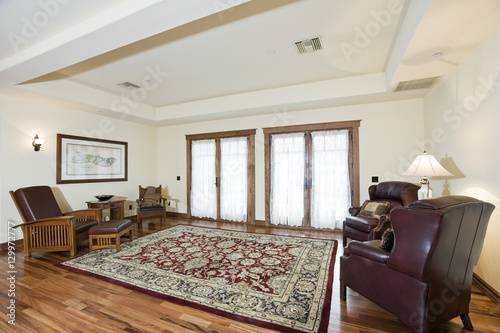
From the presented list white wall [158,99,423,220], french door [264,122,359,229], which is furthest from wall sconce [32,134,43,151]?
french door [264,122,359,229]

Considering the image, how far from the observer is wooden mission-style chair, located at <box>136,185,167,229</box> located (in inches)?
205

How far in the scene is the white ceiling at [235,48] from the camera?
2143mm

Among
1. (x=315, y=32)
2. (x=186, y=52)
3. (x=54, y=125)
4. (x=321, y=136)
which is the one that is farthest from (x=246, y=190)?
(x=54, y=125)

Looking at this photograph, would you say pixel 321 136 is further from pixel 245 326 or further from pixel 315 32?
pixel 245 326

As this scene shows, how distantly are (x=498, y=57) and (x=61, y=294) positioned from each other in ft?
16.0

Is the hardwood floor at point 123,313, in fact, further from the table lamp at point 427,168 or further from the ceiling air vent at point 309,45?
the ceiling air vent at point 309,45

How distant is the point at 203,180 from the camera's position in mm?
6223

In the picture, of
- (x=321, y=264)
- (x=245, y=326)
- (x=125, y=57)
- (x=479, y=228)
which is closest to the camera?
(x=479, y=228)

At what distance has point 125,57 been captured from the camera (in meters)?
3.38

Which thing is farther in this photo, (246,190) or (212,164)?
(212,164)

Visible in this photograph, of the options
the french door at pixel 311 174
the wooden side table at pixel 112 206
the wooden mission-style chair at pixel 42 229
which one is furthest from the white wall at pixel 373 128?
the wooden mission-style chair at pixel 42 229

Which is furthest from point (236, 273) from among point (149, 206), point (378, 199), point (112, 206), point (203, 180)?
point (203, 180)

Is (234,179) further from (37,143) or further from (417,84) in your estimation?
→ (417,84)

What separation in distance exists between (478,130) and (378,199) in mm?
1848
